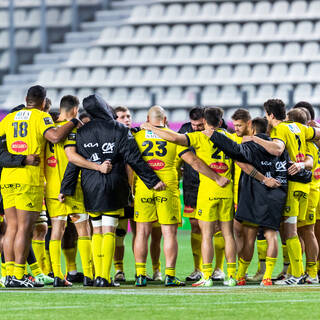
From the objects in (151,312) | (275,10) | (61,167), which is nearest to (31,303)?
(151,312)

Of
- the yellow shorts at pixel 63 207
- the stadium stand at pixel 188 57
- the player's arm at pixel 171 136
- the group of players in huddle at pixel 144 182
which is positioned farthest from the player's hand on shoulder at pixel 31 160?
the stadium stand at pixel 188 57

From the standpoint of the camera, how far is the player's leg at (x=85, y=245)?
27.3ft

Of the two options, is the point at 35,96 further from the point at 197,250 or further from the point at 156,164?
the point at 197,250

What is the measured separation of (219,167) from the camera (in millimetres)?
8359

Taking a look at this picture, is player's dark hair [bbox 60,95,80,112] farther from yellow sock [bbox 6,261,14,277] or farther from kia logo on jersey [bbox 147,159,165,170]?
yellow sock [bbox 6,261,14,277]

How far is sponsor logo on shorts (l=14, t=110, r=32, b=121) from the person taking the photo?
828 cm

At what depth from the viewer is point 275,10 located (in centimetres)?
2508

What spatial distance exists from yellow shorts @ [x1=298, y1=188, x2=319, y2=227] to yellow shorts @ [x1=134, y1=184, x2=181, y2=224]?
1297mm

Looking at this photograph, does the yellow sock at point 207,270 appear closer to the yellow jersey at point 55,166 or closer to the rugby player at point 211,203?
the rugby player at point 211,203

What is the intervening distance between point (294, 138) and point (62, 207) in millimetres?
2340

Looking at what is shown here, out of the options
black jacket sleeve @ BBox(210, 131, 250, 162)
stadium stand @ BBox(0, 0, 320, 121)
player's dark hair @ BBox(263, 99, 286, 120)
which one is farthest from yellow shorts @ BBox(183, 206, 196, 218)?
stadium stand @ BBox(0, 0, 320, 121)

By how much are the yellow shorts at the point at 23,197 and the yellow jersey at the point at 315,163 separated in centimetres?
272

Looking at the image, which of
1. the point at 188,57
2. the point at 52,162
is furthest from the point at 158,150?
the point at 188,57

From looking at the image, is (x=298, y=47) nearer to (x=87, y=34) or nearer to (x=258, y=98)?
(x=258, y=98)
